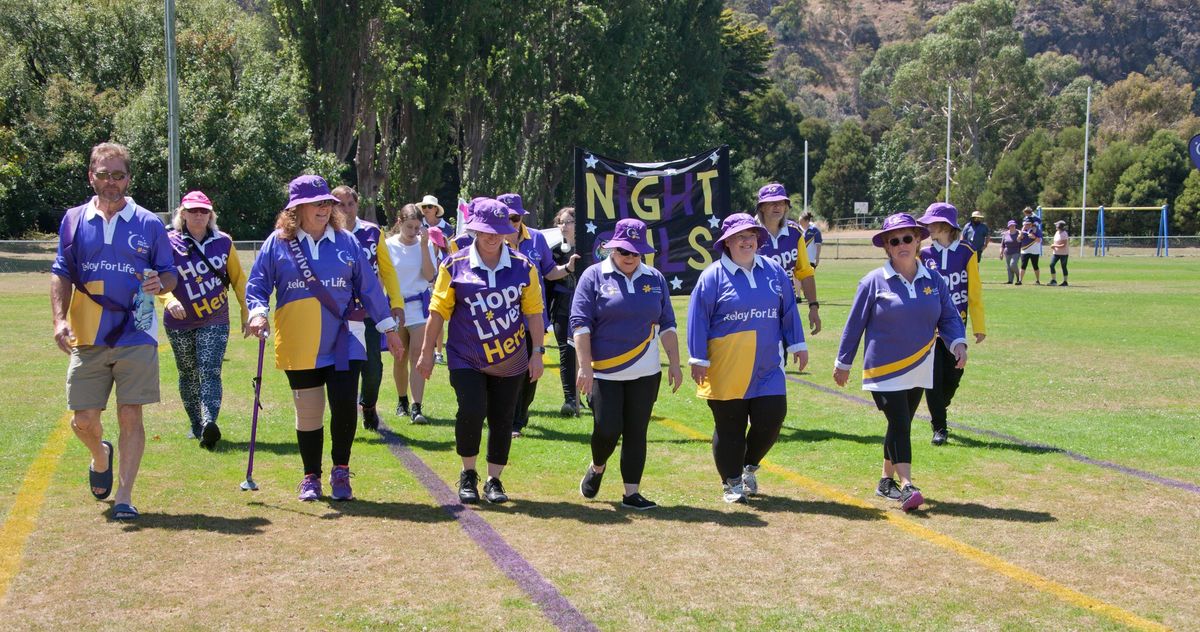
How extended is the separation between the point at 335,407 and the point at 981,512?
3.88 meters

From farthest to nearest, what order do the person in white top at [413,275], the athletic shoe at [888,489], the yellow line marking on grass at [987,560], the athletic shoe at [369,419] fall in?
the person in white top at [413,275], the athletic shoe at [369,419], the athletic shoe at [888,489], the yellow line marking on grass at [987,560]

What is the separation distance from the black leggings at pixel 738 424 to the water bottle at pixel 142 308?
329cm

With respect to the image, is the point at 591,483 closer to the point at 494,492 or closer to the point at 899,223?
the point at 494,492

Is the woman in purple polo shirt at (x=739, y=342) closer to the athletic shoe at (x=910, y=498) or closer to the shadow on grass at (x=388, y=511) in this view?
the athletic shoe at (x=910, y=498)

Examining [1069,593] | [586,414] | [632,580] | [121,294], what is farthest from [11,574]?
[586,414]

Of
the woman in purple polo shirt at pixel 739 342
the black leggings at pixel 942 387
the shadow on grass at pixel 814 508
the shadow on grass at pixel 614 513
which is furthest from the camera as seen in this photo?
the black leggings at pixel 942 387

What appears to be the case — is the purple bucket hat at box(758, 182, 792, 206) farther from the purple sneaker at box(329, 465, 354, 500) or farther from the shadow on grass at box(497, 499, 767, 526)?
the purple sneaker at box(329, 465, 354, 500)

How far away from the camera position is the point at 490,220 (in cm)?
728

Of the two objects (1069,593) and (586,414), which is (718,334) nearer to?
(1069,593)

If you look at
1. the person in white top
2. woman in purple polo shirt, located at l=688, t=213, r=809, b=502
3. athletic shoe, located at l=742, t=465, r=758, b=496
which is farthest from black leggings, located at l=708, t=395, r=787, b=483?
the person in white top

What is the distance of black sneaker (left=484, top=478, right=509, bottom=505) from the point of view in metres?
7.57

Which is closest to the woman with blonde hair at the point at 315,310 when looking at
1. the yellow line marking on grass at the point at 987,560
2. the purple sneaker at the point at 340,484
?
the purple sneaker at the point at 340,484

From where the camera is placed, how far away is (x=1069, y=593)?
5.66 m

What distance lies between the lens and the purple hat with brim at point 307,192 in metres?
7.36
